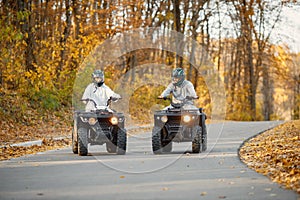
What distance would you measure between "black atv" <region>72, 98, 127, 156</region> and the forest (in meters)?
10.0

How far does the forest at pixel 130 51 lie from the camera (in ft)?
98.4

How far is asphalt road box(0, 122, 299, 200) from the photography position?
8.87m

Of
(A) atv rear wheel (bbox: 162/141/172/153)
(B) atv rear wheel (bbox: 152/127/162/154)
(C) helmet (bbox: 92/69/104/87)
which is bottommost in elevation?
(A) atv rear wheel (bbox: 162/141/172/153)

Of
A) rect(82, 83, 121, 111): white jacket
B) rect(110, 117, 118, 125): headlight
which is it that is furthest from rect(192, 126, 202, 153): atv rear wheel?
rect(82, 83, 121, 111): white jacket

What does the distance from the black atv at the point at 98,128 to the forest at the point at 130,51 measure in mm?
10002

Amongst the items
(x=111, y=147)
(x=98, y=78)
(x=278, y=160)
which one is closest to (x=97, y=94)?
(x=98, y=78)

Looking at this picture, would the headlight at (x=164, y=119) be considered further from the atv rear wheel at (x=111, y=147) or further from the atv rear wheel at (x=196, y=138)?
the atv rear wheel at (x=111, y=147)

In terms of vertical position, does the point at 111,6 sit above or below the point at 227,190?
above

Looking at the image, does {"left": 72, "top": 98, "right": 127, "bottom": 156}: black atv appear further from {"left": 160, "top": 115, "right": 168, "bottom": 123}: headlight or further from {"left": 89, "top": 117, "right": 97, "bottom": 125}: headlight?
{"left": 160, "top": 115, "right": 168, "bottom": 123}: headlight

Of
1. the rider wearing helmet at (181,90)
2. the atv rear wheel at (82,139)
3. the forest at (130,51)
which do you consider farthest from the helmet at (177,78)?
the forest at (130,51)

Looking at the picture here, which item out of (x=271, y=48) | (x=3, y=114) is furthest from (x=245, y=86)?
(x=3, y=114)

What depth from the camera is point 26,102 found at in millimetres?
30250

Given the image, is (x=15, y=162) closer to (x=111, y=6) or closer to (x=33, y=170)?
(x=33, y=170)

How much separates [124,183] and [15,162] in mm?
4755
